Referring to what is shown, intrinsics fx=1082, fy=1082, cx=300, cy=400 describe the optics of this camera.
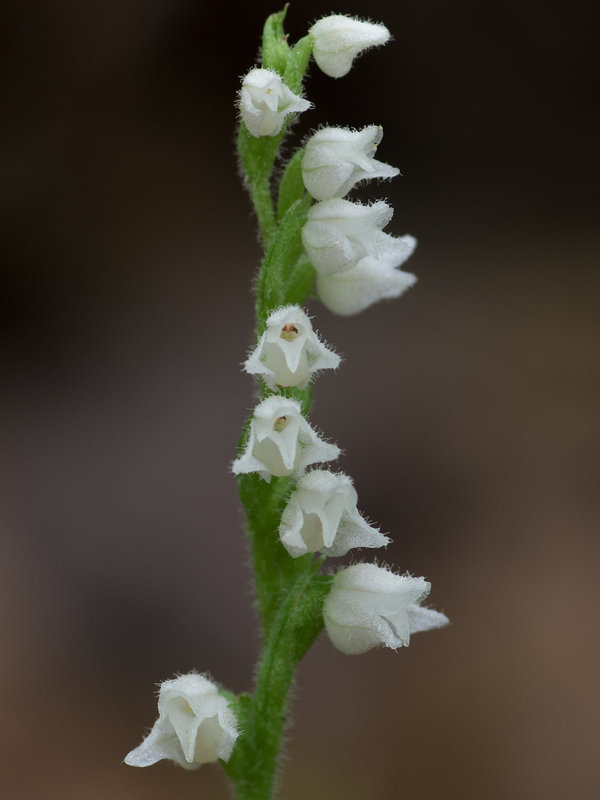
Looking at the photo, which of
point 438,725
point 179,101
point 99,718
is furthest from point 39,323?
point 438,725

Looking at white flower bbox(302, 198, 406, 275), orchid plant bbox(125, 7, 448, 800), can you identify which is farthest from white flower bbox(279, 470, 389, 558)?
white flower bbox(302, 198, 406, 275)

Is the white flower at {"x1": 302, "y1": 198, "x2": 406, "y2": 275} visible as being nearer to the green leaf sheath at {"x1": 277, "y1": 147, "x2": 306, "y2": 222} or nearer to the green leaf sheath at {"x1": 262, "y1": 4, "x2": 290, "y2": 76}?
the green leaf sheath at {"x1": 277, "y1": 147, "x2": 306, "y2": 222}

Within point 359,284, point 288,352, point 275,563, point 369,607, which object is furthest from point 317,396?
point 288,352

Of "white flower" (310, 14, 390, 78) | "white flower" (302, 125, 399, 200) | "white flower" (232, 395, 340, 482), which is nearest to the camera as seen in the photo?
"white flower" (232, 395, 340, 482)

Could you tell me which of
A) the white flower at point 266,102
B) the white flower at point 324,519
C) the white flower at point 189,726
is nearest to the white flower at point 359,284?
the white flower at point 266,102

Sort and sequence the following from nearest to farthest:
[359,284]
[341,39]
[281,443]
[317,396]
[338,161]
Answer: [281,443]
[338,161]
[341,39]
[359,284]
[317,396]

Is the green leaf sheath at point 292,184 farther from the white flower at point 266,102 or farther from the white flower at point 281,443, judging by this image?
the white flower at point 281,443

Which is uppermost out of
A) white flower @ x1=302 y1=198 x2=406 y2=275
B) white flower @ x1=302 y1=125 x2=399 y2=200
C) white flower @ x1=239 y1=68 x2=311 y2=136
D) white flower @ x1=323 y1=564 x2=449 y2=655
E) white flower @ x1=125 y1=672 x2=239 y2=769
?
white flower @ x1=239 y1=68 x2=311 y2=136

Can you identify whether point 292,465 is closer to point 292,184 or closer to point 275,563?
point 275,563
